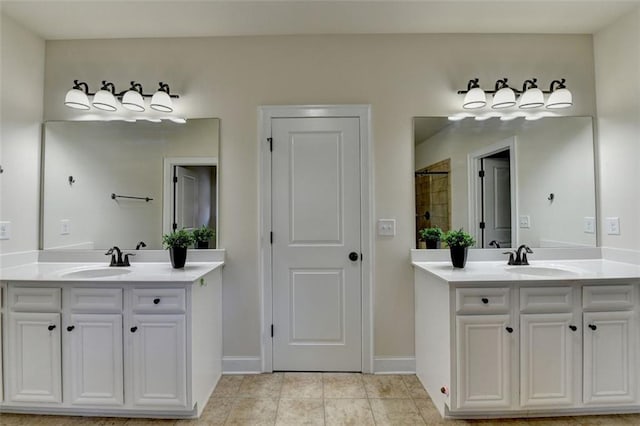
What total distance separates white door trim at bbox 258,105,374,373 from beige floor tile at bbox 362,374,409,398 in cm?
14

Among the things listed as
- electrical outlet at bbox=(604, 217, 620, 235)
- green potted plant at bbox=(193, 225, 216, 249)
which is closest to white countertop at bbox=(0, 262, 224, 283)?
green potted plant at bbox=(193, 225, 216, 249)

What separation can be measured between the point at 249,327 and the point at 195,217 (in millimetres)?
933

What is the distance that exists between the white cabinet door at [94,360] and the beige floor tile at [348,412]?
3.96 feet

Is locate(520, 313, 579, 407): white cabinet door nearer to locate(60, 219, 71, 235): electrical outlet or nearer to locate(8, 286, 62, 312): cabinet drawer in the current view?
locate(8, 286, 62, 312): cabinet drawer

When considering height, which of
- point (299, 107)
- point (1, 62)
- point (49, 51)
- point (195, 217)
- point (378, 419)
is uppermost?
point (49, 51)

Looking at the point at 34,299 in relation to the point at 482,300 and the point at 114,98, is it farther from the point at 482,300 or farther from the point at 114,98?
the point at 482,300

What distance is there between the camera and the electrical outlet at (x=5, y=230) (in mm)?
2139

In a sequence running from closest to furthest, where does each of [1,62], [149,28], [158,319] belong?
1. [158,319]
2. [1,62]
3. [149,28]

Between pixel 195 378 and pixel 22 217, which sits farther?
pixel 22 217

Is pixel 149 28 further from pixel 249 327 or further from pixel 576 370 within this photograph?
pixel 576 370

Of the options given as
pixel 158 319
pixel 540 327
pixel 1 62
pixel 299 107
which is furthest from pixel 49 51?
pixel 540 327

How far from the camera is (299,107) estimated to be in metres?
2.43

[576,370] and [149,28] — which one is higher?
[149,28]

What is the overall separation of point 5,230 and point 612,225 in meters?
4.24
